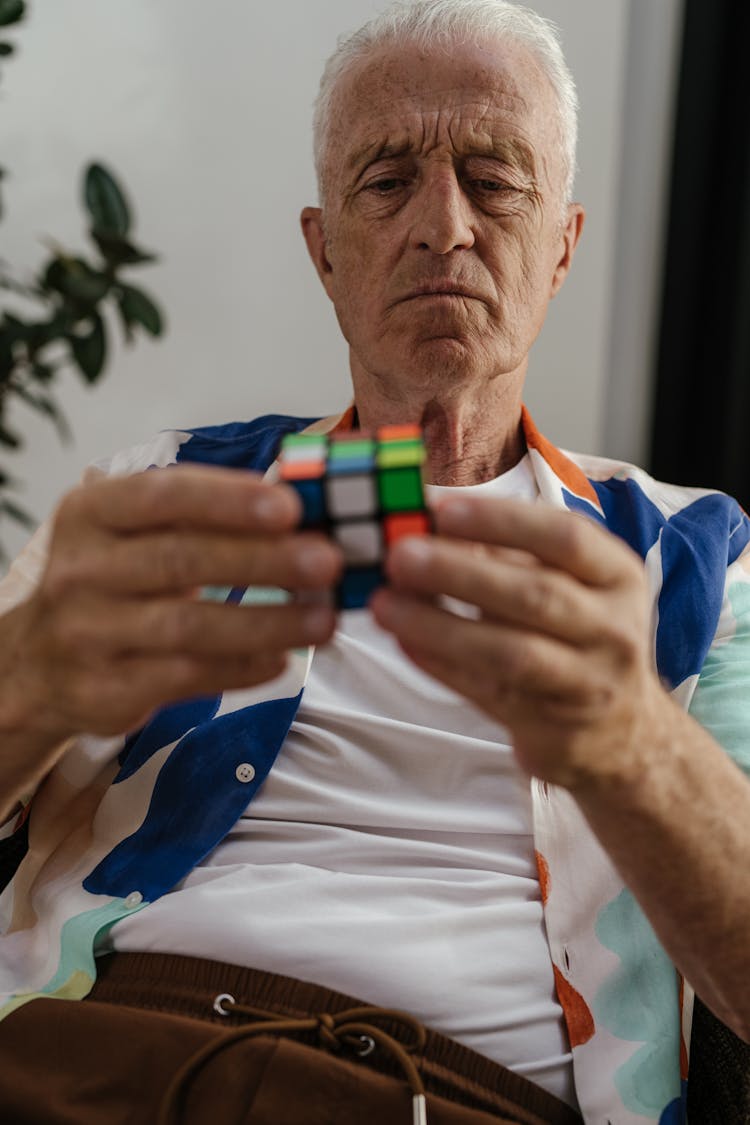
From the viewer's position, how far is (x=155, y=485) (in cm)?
54

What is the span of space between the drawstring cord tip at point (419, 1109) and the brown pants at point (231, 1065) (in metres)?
0.01

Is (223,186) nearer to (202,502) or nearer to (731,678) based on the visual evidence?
(731,678)

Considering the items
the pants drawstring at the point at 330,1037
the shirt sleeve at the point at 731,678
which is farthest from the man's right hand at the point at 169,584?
the shirt sleeve at the point at 731,678

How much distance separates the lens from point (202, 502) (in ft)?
1.73

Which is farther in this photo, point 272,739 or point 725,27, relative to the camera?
point 725,27

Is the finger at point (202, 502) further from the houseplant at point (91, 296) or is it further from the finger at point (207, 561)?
the houseplant at point (91, 296)

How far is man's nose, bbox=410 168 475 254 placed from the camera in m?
1.19

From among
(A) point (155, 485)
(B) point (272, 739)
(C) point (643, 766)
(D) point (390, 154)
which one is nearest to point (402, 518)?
(A) point (155, 485)

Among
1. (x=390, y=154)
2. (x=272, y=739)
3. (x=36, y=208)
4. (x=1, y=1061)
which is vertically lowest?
(x=1, y=1061)

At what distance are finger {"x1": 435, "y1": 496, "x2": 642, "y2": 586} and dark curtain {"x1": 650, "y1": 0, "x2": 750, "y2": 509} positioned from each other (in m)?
1.91

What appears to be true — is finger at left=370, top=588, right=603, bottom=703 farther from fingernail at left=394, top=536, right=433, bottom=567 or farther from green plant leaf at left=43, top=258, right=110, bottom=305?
green plant leaf at left=43, top=258, right=110, bottom=305

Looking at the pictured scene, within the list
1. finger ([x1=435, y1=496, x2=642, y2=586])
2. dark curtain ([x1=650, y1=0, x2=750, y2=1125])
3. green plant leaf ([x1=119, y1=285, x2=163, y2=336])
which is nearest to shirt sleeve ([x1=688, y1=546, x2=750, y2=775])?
finger ([x1=435, y1=496, x2=642, y2=586])

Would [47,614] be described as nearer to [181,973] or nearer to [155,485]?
[155,485]

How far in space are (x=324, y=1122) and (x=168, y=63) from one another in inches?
92.4
